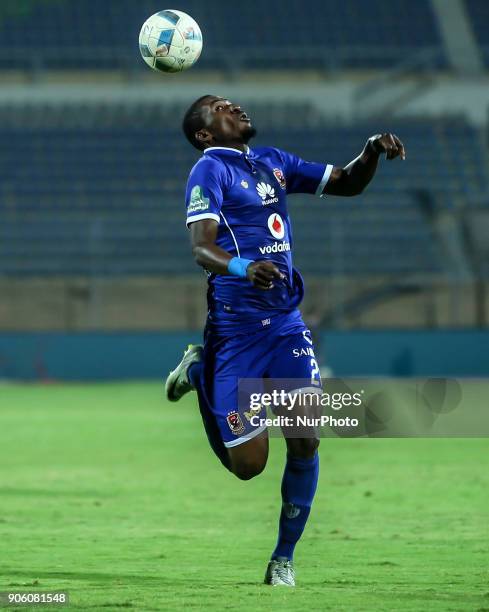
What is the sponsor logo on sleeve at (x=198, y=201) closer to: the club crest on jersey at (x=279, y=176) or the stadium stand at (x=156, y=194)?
the club crest on jersey at (x=279, y=176)

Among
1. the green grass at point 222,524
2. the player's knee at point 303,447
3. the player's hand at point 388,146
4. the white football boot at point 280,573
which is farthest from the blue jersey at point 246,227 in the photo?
the green grass at point 222,524

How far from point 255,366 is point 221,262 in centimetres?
71

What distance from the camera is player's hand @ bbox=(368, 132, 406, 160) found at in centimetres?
683

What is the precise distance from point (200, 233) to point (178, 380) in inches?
42.7

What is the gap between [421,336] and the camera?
25516mm

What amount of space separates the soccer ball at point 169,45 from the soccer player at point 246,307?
2.42ft

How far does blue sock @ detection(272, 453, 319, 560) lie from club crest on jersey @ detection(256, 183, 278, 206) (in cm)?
128

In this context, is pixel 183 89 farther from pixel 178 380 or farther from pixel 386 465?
pixel 178 380

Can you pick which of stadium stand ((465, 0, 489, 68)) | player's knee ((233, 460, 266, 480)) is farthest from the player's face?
stadium stand ((465, 0, 489, 68))

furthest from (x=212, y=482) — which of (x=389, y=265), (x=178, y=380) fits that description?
(x=389, y=265)

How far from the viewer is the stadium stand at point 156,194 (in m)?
27.8

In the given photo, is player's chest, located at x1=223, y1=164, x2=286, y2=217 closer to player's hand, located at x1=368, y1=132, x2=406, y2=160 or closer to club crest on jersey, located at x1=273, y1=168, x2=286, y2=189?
club crest on jersey, located at x1=273, y1=168, x2=286, y2=189

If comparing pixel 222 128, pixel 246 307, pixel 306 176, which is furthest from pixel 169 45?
pixel 246 307

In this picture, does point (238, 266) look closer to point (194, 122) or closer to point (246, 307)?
point (246, 307)
